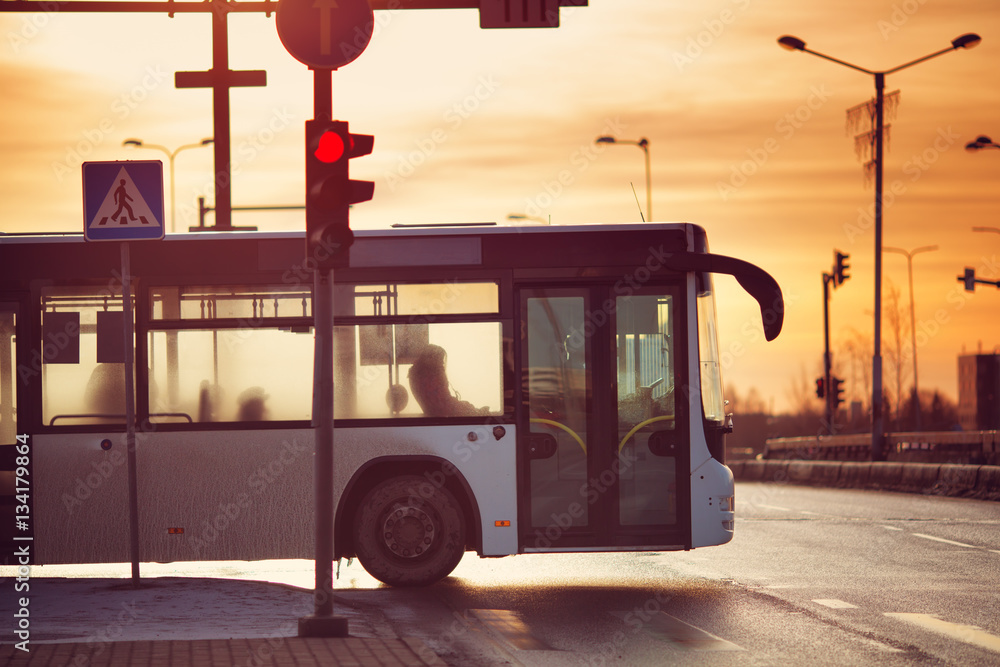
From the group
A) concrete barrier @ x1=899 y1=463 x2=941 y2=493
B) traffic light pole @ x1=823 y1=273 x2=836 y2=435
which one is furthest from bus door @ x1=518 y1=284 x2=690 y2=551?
traffic light pole @ x1=823 y1=273 x2=836 y2=435

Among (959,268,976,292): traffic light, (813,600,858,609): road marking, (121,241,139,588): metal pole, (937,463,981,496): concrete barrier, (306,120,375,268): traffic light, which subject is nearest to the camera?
(306,120,375,268): traffic light

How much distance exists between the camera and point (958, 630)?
9.46 m

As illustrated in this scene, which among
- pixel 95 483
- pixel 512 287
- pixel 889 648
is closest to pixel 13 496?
pixel 95 483

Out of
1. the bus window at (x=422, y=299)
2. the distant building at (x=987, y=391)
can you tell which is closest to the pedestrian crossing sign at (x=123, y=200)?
the bus window at (x=422, y=299)

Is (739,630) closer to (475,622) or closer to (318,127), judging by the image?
(475,622)

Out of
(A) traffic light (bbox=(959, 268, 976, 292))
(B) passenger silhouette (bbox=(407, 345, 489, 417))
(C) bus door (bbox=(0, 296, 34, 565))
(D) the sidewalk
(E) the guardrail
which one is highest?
(A) traffic light (bbox=(959, 268, 976, 292))

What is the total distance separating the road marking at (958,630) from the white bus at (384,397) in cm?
224

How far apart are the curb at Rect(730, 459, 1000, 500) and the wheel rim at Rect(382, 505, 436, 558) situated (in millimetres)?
16088

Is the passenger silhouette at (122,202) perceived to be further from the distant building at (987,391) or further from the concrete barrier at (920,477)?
the distant building at (987,391)

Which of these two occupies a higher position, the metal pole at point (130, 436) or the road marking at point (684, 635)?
the metal pole at point (130, 436)

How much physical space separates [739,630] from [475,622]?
1874 millimetres

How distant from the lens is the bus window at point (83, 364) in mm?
11883

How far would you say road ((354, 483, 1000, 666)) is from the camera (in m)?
8.73

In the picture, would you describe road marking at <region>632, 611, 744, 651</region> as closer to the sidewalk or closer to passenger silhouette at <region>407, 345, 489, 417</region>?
the sidewalk
